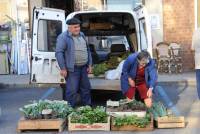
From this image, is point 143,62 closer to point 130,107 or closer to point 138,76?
point 138,76

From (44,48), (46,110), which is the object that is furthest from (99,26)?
(46,110)

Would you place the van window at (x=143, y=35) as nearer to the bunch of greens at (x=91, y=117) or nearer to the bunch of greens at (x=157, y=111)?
the bunch of greens at (x=157, y=111)

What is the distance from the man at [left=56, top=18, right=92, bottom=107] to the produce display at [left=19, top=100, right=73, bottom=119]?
0.86 metres

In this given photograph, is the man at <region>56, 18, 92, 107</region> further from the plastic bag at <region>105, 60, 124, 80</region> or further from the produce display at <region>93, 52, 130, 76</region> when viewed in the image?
the produce display at <region>93, 52, 130, 76</region>

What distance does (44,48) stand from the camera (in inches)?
445

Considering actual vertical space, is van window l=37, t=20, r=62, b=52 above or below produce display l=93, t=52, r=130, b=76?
above

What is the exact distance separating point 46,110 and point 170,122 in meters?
2.02

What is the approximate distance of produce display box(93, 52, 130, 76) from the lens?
1182 cm

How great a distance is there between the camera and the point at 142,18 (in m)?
11.4

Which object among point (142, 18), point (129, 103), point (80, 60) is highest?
point (142, 18)

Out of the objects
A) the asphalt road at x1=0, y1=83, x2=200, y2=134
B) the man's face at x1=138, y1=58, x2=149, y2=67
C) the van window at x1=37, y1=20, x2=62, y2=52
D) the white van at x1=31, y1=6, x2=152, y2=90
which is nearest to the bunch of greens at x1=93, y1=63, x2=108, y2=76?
the white van at x1=31, y1=6, x2=152, y2=90

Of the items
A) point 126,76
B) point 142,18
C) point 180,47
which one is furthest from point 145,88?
point 180,47

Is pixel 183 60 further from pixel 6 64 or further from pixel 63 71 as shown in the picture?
pixel 63 71

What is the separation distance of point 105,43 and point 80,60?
3.06m
